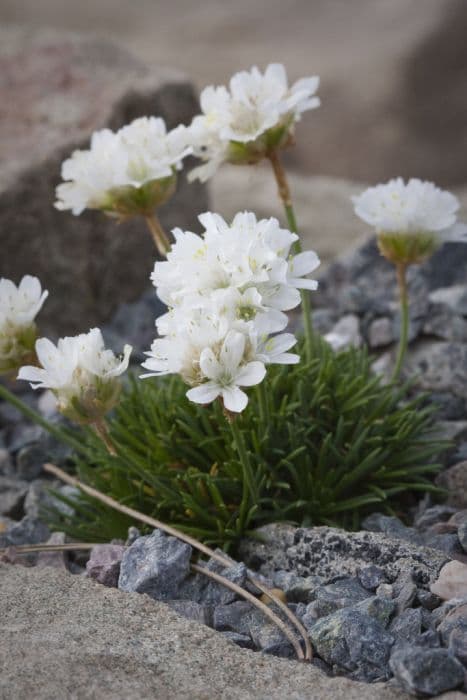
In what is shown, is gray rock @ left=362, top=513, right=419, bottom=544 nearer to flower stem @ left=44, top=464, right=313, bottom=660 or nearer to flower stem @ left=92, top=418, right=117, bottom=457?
flower stem @ left=44, top=464, right=313, bottom=660

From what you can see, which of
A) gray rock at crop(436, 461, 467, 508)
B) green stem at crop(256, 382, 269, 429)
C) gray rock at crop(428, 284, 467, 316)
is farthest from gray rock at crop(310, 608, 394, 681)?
gray rock at crop(428, 284, 467, 316)

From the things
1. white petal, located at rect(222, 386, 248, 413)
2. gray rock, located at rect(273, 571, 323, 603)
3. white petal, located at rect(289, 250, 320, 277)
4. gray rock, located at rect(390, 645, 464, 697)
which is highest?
white petal, located at rect(289, 250, 320, 277)

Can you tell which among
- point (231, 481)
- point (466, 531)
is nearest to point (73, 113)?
point (231, 481)

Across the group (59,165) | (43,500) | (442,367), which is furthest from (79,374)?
(59,165)

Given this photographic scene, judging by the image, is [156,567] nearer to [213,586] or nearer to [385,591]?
[213,586]

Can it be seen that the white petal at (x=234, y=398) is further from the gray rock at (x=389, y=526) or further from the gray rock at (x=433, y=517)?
the gray rock at (x=433, y=517)

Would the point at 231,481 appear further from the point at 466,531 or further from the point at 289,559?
the point at 466,531
